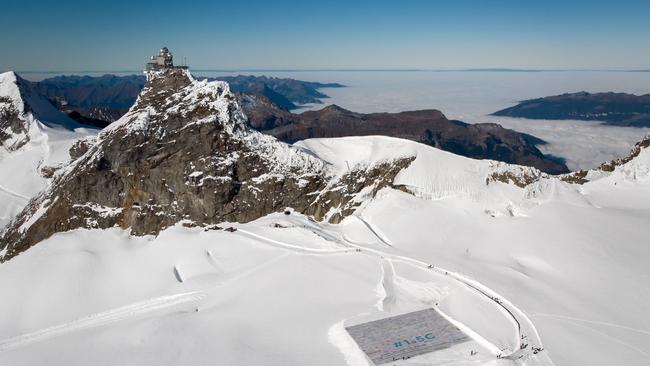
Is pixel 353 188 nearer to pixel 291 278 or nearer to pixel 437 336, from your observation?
pixel 291 278

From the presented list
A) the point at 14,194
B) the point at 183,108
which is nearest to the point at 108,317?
the point at 183,108

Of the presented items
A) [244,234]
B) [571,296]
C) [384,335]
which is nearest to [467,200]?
[571,296]

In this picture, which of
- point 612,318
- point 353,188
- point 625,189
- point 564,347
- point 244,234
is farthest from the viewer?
point 353,188

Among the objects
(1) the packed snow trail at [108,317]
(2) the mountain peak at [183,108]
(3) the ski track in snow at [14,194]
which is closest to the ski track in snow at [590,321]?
(1) the packed snow trail at [108,317]

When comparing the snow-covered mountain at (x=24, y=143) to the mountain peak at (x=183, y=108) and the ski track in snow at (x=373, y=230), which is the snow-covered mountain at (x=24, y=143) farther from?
the ski track in snow at (x=373, y=230)

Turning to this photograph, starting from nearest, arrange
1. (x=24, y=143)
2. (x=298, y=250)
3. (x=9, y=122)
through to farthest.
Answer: (x=298, y=250) < (x=24, y=143) < (x=9, y=122)

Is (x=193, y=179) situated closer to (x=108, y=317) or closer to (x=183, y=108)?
(x=183, y=108)

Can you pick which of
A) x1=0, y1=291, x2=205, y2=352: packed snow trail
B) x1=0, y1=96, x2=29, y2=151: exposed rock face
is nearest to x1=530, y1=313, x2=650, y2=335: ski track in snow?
x1=0, y1=291, x2=205, y2=352: packed snow trail
